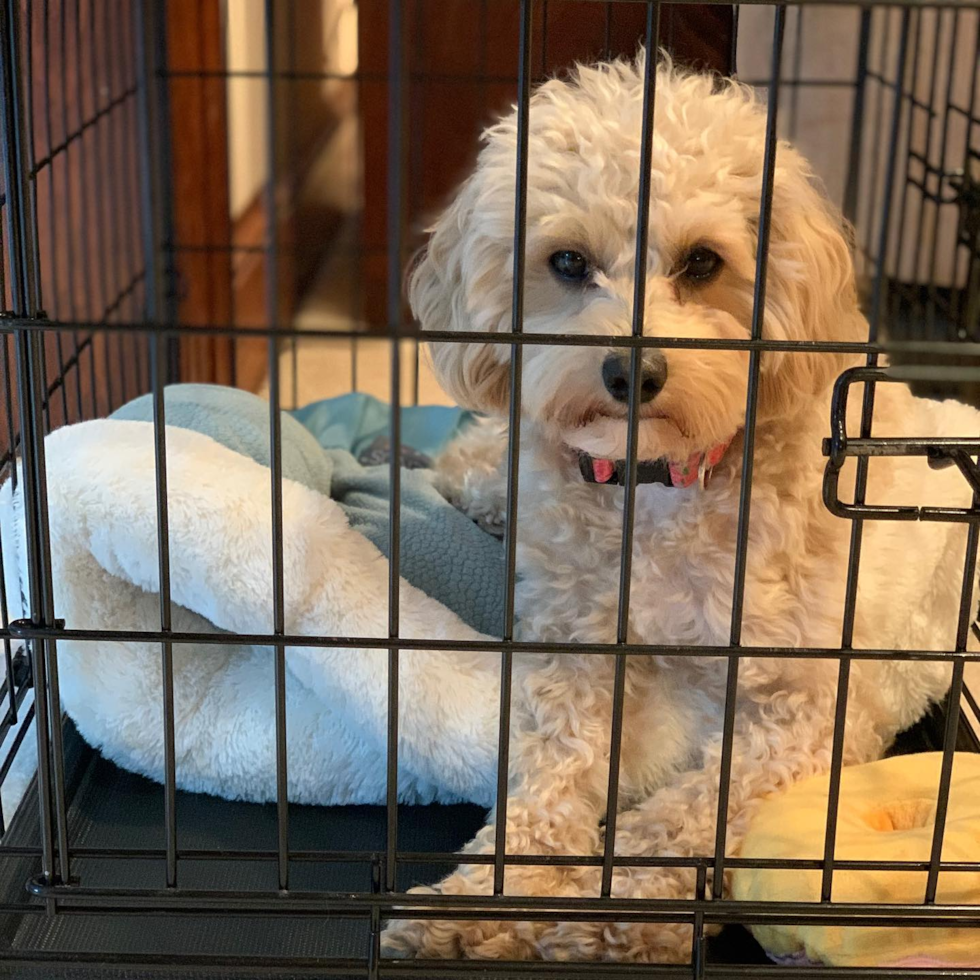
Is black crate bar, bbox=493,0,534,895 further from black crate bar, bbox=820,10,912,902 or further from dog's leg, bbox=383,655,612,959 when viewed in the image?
black crate bar, bbox=820,10,912,902

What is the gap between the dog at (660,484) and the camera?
3.83ft

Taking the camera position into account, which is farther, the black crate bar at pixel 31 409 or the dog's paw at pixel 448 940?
the dog's paw at pixel 448 940

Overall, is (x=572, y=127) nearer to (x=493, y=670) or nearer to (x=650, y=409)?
(x=650, y=409)

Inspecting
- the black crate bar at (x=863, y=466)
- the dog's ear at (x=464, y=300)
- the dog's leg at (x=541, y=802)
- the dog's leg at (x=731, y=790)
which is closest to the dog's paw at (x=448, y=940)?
the dog's leg at (x=541, y=802)

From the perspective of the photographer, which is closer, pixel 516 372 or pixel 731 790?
pixel 516 372

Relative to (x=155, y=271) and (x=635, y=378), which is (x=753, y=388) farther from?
(x=155, y=271)

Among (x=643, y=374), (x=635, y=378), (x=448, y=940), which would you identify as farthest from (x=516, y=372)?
(x=448, y=940)

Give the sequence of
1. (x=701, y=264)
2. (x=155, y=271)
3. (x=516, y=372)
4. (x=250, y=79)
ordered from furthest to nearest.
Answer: (x=250, y=79)
(x=701, y=264)
(x=516, y=372)
(x=155, y=271)

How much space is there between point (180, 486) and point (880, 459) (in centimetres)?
68

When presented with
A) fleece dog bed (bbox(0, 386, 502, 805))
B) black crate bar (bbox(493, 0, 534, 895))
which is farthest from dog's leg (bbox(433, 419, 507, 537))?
black crate bar (bbox(493, 0, 534, 895))

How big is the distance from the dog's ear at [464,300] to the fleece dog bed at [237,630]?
19cm

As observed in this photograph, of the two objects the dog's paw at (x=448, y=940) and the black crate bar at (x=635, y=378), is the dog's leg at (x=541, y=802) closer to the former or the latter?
the dog's paw at (x=448, y=940)

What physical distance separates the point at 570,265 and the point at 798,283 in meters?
0.20

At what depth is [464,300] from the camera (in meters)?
1.29
